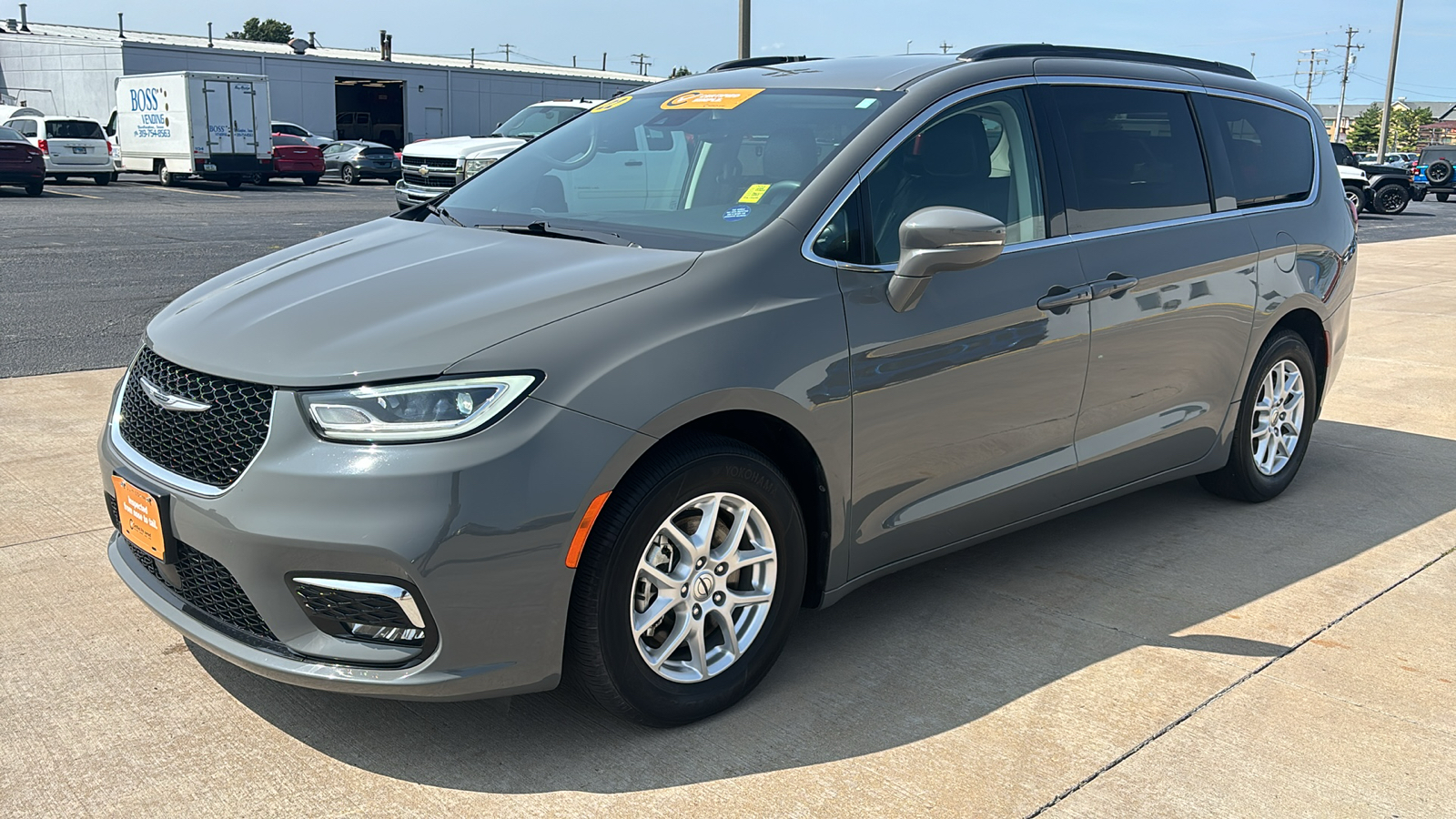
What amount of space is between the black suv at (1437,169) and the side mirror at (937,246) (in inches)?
1578

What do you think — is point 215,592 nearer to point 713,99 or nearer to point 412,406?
point 412,406

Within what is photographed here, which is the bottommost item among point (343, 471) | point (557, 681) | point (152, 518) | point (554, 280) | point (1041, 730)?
point (1041, 730)

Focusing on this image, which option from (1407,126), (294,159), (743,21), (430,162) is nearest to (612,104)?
(743,21)

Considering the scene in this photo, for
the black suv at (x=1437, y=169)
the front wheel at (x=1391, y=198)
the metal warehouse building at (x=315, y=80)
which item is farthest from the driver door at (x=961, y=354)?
the metal warehouse building at (x=315, y=80)

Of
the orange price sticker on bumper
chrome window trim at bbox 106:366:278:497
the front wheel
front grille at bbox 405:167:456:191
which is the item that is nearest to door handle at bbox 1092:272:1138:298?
chrome window trim at bbox 106:366:278:497

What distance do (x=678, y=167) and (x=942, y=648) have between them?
1715 mm

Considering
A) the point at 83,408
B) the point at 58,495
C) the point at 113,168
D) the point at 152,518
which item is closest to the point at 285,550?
the point at 152,518

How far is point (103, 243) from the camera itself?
1420 centimetres

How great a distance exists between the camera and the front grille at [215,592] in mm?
2943

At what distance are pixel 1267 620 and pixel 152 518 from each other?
11.0ft

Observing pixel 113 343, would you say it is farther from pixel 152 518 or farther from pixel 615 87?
pixel 615 87

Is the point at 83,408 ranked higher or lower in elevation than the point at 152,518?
lower

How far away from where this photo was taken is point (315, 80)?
44.6 metres

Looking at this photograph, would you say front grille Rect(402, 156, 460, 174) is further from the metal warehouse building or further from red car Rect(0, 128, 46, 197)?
the metal warehouse building
